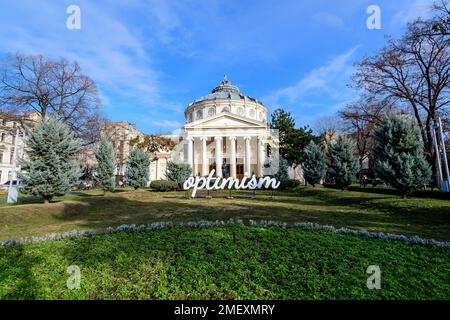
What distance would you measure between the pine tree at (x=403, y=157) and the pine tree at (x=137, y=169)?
22176 millimetres

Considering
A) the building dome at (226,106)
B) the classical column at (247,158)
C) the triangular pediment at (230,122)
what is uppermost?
the building dome at (226,106)

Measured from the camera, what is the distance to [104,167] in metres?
23.2

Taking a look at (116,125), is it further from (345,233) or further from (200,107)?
(345,233)

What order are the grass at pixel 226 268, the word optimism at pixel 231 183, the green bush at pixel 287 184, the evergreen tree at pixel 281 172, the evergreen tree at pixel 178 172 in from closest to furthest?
the grass at pixel 226 268, the word optimism at pixel 231 183, the evergreen tree at pixel 178 172, the green bush at pixel 287 184, the evergreen tree at pixel 281 172

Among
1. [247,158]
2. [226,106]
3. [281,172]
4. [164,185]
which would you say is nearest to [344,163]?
[281,172]

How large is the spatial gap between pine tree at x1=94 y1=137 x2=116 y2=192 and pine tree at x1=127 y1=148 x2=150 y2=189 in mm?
4053

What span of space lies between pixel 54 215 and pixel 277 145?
3686 cm

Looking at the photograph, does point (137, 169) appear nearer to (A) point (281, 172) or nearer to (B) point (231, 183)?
(B) point (231, 183)

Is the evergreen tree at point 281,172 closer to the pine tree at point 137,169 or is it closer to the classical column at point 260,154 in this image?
the classical column at point 260,154

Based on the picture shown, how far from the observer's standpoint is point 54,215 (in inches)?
447

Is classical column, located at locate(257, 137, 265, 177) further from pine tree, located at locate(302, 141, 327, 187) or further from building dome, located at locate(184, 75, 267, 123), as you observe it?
pine tree, located at locate(302, 141, 327, 187)

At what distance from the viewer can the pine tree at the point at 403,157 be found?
14.4 m

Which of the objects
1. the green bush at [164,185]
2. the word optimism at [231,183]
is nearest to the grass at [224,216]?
the word optimism at [231,183]

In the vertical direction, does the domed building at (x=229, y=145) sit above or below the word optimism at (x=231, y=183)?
above
